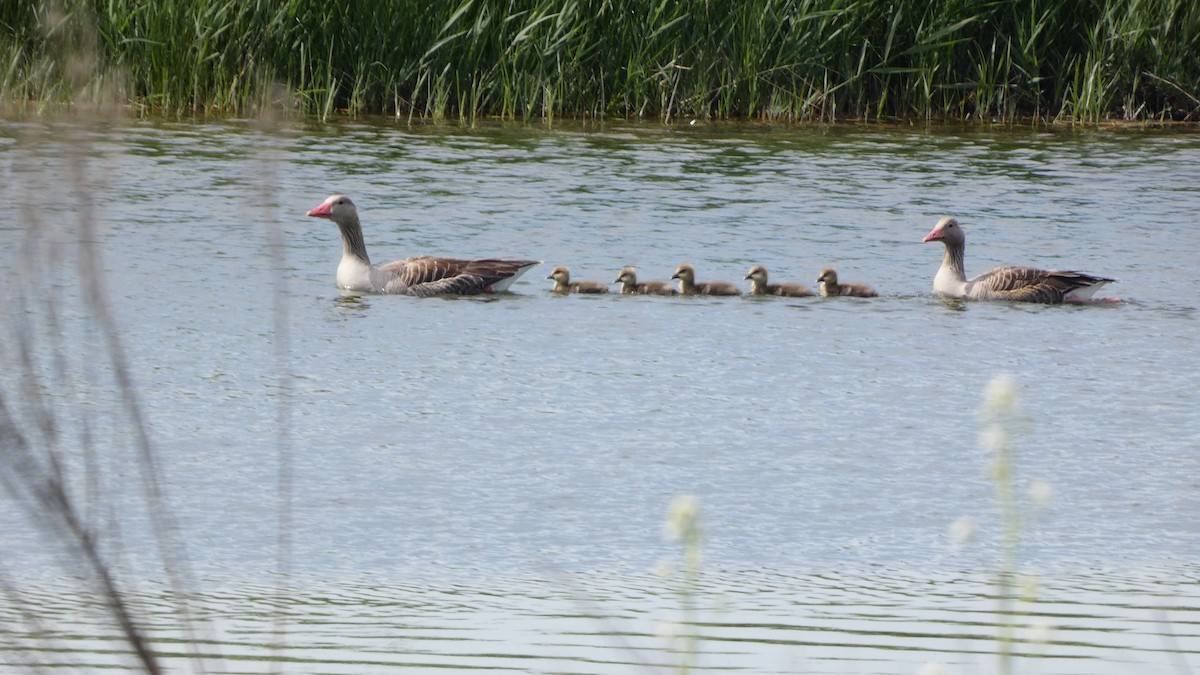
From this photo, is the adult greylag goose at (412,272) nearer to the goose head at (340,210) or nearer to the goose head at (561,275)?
the goose head at (340,210)

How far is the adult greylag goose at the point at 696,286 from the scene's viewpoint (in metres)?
11.2

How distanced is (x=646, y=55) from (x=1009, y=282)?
25.9 ft

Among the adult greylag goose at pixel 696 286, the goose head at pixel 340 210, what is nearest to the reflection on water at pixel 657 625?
the adult greylag goose at pixel 696 286

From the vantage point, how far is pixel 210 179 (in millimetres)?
15070

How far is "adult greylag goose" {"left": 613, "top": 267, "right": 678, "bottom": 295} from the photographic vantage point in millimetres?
11180

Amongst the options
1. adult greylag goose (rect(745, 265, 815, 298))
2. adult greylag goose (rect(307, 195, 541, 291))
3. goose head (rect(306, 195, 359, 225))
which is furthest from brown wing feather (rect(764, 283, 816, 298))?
goose head (rect(306, 195, 359, 225))

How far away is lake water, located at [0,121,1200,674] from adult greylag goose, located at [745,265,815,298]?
4.2 inches

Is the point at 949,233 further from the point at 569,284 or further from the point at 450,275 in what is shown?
the point at 450,275

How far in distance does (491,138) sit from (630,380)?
30.6 feet

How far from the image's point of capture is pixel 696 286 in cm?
1131

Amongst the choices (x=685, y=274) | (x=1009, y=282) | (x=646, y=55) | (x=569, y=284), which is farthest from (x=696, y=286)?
(x=646, y=55)

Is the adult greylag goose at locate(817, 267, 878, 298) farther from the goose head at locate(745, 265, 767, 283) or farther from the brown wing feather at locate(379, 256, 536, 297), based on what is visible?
the brown wing feather at locate(379, 256, 536, 297)

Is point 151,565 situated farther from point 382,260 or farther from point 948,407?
point 382,260

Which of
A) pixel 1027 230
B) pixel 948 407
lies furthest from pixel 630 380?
pixel 1027 230
